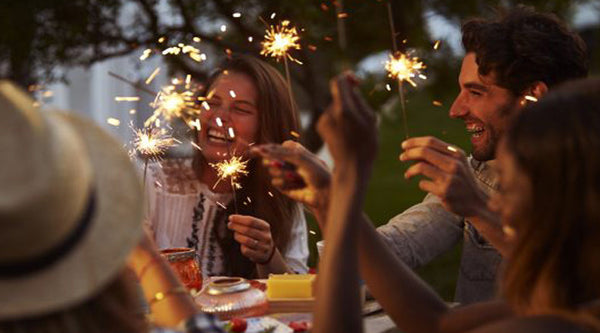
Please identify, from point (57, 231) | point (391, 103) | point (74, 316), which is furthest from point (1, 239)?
point (391, 103)

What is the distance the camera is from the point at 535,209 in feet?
6.07

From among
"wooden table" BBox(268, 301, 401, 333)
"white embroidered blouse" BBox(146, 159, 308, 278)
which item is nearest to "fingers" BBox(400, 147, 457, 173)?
"wooden table" BBox(268, 301, 401, 333)

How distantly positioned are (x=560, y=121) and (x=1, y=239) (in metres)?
1.11

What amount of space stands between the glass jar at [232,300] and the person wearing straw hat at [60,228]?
1.02 metres

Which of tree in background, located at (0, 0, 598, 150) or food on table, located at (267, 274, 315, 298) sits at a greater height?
tree in background, located at (0, 0, 598, 150)

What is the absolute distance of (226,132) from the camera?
411cm

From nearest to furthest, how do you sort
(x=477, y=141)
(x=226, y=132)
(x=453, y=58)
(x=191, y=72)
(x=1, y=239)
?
(x=1, y=239), (x=477, y=141), (x=226, y=132), (x=453, y=58), (x=191, y=72)

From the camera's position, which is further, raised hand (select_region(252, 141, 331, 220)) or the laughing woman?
the laughing woman

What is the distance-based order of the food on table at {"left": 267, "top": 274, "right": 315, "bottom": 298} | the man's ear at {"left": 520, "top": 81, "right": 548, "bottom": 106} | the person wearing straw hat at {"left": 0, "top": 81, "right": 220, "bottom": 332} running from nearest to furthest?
the person wearing straw hat at {"left": 0, "top": 81, "right": 220, "bottom": 332}, the food on table at {"left": 267, "top": 274, "right": 315, "bottom": 298}, the man's ear at {"left": 520, "top": 81, "right": 548, "bottom": 106}

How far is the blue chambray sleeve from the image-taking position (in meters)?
3.61

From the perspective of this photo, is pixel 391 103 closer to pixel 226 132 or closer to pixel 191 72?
pixel 191 72

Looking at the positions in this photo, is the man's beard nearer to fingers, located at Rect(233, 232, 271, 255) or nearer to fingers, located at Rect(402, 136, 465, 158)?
fingers, located at Rect(402, 136, 465, 158)

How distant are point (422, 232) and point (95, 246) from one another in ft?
7.33

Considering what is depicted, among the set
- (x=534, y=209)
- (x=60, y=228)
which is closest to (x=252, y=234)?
(x=534, y=209)
